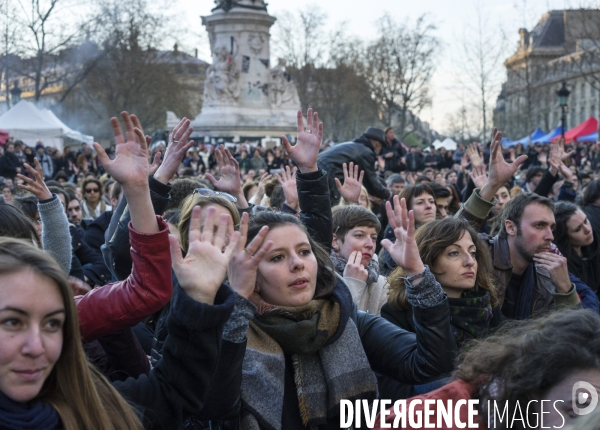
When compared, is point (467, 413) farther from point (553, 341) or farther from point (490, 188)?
point (490, 188)

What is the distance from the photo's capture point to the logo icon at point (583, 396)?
228 centimetres

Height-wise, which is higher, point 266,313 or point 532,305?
point 266,313

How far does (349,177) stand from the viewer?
7.23 meters

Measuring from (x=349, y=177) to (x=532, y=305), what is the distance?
92.1 inches

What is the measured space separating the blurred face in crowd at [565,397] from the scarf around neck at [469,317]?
6.08 ft

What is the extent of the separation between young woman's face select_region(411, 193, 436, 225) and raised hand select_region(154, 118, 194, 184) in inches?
129

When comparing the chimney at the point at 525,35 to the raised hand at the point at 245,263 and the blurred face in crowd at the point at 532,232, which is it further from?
the raised hand at the point at 245,263

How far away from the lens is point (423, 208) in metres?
7.36

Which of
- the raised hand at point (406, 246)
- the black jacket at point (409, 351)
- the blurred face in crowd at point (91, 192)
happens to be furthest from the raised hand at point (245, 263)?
the blurred face in crowd at point (91, 192)

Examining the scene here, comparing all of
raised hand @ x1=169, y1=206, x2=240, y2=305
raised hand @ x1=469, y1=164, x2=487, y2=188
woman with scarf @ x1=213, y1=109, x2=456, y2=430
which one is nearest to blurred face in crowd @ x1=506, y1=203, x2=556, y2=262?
raised hand @ x1=469, y1=164, x2=487, y2=188

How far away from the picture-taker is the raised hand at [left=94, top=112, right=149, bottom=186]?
3230 mm

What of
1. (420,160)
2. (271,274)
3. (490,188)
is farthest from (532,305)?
(420,160)

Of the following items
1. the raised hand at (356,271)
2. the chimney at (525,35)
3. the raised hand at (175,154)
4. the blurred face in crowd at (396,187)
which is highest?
the chimney at (525,35)

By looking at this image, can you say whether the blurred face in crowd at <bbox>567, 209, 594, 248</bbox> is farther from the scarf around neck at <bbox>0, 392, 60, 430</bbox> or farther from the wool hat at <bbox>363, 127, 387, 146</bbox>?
the scarf around neck at <bbox>0, 392, 60, 430</bbox>
